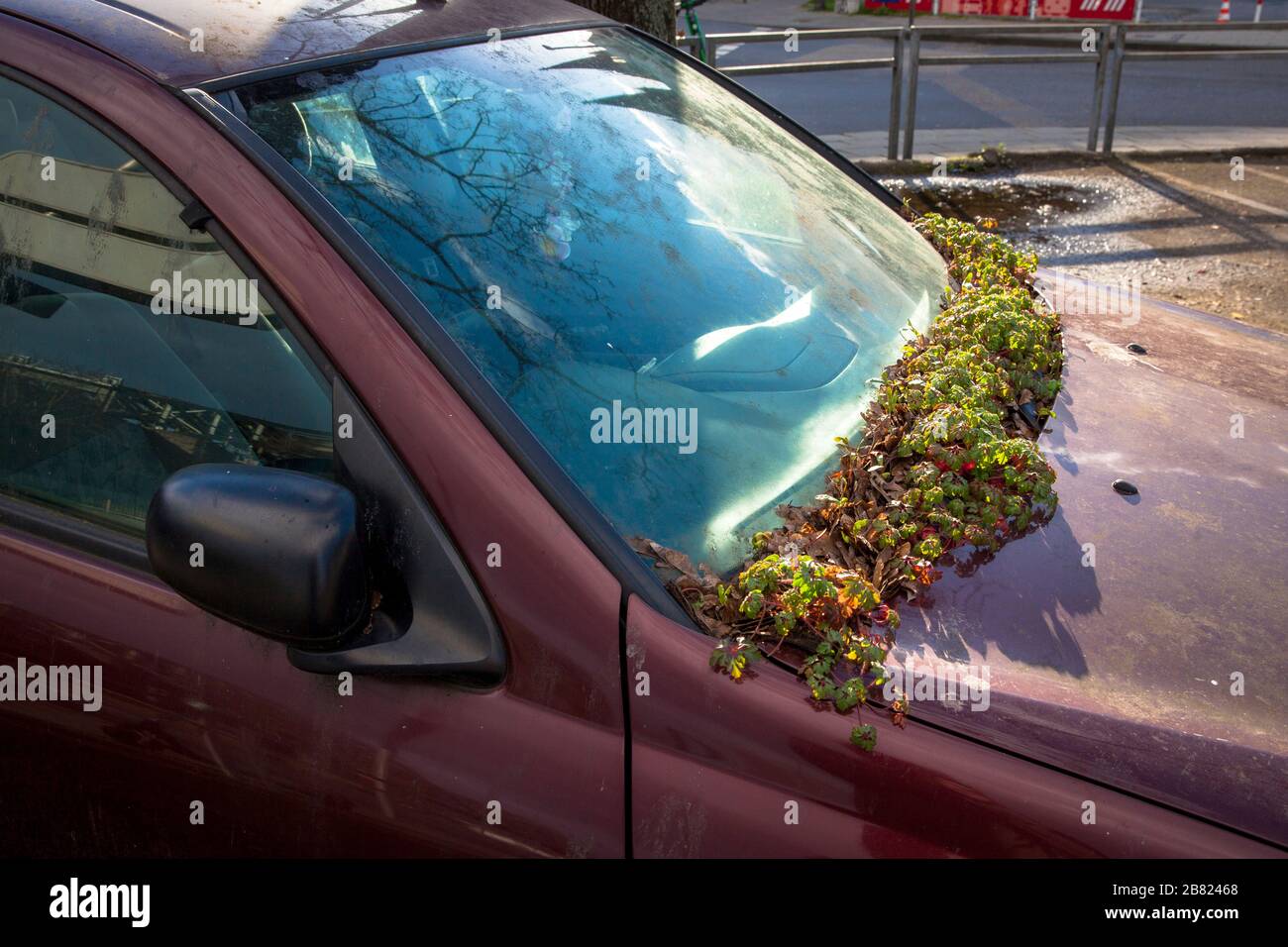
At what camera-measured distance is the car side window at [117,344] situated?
1.75 m

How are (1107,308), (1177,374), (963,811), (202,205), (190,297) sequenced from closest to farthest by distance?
1. (963,811)
2. (202,205)
3. (190,297)
4. (1177,374)
5. (1107,308)

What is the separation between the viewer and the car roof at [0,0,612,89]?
1810 millimetres

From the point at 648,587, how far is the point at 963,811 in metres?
0.48

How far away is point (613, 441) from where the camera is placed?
1755 millimetres

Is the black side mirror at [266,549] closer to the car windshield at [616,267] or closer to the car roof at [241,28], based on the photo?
the car windshield at [616,267]

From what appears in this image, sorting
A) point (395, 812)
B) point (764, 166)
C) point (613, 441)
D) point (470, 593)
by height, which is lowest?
point (395, 812)

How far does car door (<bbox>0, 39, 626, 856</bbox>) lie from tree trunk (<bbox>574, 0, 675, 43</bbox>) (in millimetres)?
4081

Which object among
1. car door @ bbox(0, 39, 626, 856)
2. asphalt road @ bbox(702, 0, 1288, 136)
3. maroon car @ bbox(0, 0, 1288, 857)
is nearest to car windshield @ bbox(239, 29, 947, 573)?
maroon car @ bbox(0, 0, 1288, 857)

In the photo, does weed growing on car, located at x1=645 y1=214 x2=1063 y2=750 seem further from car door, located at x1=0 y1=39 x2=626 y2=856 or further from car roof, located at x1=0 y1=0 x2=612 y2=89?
car roof, located at x1=0 y1=0 x2=612 y2=89

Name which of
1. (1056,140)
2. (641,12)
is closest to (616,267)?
(641,12)

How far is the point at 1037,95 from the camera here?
13336 mm

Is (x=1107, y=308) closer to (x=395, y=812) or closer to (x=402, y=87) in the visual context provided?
(x=402, y=87)

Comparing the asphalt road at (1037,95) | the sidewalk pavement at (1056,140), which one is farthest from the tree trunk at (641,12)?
the asphalt road at (1037,95)

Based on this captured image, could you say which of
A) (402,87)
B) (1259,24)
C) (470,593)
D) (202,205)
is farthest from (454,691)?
(1259,24)
